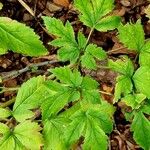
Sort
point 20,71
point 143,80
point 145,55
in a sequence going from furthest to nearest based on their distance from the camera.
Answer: point 20,71 → point 145,55 → point 143,80

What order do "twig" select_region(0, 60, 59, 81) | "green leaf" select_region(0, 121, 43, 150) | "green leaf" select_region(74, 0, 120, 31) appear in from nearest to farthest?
"green leaf" select_region(0, 121, 43, 150) < "green leaf" select_region(74, 0, 120, 31) < "twig" select_region(0, 60, 59, 81)

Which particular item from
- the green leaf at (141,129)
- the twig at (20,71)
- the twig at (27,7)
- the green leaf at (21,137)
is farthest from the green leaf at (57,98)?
the twig at (27,7)

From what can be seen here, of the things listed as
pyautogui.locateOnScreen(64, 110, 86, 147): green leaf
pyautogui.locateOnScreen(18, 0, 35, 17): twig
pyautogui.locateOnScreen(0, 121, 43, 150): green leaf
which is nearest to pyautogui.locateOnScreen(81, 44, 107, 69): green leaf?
pyautogui.locateOnScreen(64, 110, 86, 147): green leaf

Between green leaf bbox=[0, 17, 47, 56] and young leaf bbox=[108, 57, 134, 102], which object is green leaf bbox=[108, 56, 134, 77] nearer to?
young leaf bbox=[108, 57, 134, 102]

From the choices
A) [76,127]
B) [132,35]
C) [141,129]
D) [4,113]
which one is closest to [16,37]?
[4,113]

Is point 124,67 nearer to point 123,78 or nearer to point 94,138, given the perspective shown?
point 123,78

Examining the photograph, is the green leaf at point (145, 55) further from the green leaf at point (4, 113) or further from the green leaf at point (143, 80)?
the green leaf at point (4, 113)
